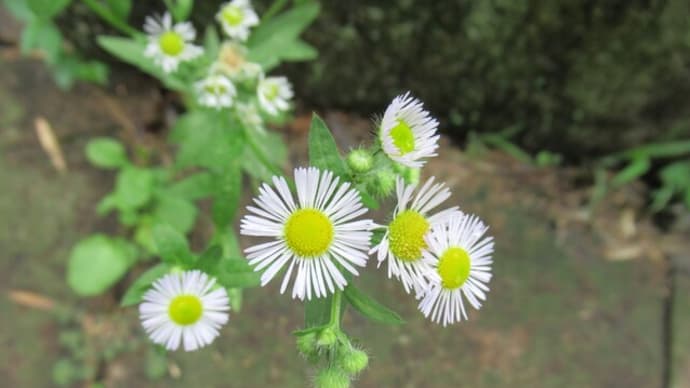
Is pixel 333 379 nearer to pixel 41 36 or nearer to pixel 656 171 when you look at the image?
pixel 41 36

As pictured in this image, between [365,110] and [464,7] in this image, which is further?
[365,110]

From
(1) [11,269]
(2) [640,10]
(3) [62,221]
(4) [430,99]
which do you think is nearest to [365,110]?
(4) [430,99]

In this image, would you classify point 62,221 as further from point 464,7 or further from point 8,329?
point 464,7

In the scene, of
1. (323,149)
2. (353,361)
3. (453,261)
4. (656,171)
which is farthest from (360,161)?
(656,171)

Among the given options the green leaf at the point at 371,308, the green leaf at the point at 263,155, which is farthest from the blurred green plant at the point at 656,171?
the green leaf at the point at 371,308

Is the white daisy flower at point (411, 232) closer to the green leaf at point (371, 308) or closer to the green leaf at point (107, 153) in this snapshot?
the green leaf at point (371, 308)

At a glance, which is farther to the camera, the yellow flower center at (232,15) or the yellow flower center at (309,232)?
the yellow flower center at (232,15)

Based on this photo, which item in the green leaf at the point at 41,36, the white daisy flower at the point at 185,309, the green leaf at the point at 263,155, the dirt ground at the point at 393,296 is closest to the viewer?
the white daisy flower at the point at 185,309
